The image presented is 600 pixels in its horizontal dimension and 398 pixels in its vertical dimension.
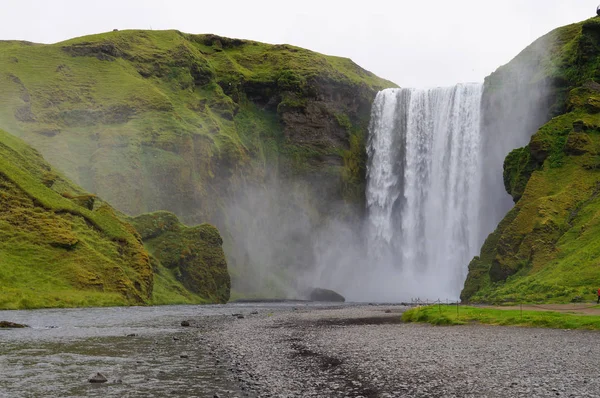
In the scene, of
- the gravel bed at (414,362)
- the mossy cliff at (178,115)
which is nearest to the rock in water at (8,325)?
the gravel bed at (414,362)

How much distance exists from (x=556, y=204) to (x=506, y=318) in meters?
32.3

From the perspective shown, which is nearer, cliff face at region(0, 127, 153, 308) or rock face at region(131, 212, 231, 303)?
cliff face at region(0, 127, 153, 308)

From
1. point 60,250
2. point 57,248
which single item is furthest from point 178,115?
point 60,250

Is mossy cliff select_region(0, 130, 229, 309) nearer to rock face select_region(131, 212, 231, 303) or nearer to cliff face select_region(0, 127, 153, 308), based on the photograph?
cliff face select_region(0, 127, 153, 308)

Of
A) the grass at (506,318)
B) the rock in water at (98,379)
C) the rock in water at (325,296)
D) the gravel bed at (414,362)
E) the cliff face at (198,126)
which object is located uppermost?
the cliff face at (198,126)

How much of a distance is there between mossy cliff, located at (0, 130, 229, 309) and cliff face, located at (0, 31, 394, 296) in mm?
28075

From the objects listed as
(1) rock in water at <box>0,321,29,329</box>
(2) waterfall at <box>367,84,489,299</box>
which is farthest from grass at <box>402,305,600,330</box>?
(2) waterfall at <box>367,84,489,299</box>

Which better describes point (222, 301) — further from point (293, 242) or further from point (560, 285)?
point (560, 285)

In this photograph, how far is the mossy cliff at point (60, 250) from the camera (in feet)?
213

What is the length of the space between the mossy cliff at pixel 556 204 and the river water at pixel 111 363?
3425 cm

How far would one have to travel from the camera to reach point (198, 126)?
444ft

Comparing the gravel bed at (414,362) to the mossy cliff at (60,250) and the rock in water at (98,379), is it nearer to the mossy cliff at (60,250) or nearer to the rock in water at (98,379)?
the rock in water at (98,379)

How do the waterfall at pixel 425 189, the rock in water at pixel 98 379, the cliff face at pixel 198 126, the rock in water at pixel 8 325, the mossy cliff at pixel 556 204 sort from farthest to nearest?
the cliff face at pixel 198 126 < the waterfall at pixel 425 189 < the mossy cliff at pixel 556 204 < the rock in water at pixel 8 325 < the rock in water at pixel 98 379

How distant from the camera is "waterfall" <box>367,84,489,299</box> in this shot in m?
→ 108
